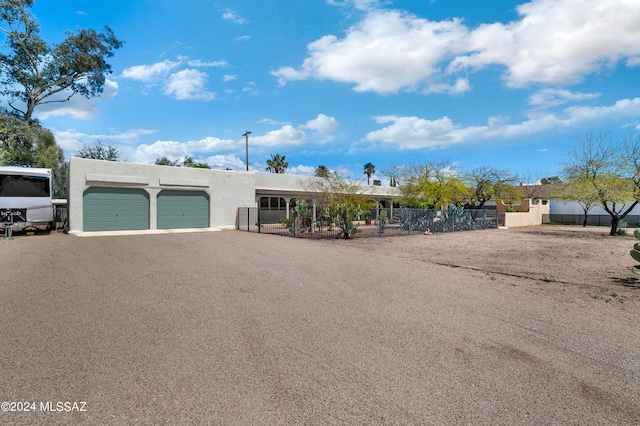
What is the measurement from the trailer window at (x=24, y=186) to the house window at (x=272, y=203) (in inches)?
562

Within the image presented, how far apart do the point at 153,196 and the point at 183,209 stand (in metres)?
1.93

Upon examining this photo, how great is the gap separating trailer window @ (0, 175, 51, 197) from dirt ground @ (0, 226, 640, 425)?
11.1 m

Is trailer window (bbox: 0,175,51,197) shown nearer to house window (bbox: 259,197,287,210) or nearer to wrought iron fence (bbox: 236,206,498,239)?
wrought iron fence (bbox: 236,206,498,239)

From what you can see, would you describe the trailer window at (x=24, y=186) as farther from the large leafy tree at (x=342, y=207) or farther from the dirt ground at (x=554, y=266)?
the dirt ground at (x=554, y=266)

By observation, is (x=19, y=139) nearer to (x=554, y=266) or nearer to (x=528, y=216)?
(x=554, y=266)

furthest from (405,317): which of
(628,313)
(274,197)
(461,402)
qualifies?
(274,197)

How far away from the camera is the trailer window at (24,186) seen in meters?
16.3

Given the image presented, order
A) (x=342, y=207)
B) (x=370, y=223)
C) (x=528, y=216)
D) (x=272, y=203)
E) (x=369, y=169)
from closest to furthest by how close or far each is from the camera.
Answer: (x=342, y=207) → (x=370, y=223) → (x=272, y=203) → (x=528, y=216) → (x=369, y=169)

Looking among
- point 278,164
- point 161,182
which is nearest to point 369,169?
point 278,164

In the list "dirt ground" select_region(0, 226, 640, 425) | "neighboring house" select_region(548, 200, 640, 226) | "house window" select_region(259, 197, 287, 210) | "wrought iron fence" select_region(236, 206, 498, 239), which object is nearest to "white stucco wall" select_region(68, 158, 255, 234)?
"wrought iron fence" select_region(236, 206, 498, 239)

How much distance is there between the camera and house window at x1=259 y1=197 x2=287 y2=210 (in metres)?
29.1

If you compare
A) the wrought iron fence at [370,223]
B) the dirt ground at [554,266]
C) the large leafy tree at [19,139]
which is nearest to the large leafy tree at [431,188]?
the wrought iron fence at [370,223]

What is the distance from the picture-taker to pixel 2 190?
16250 mm

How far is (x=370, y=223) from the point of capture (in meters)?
29.2
